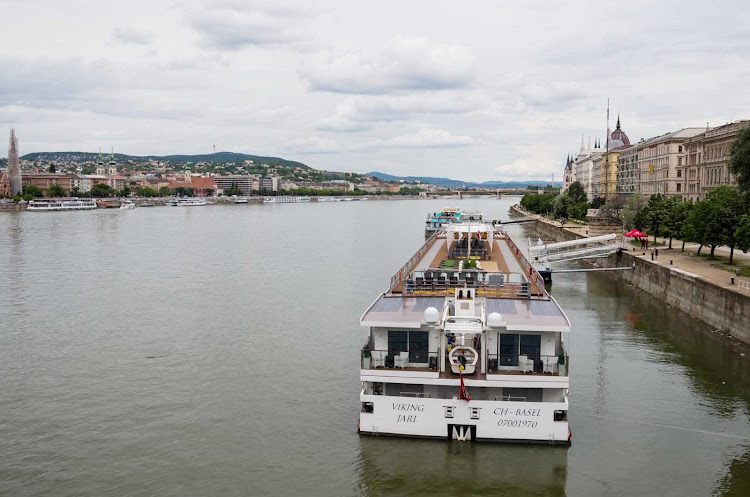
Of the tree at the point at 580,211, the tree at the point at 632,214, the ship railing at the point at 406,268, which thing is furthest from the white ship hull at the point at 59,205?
the ship railing at the point at 406,268

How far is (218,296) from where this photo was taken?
141ft

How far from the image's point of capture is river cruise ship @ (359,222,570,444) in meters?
18.1

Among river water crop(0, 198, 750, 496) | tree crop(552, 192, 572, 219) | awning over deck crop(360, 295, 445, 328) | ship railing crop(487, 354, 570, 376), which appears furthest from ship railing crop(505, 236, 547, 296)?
tree crop(552, 192, 572, 219)

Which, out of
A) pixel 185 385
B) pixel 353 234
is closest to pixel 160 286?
pixel 185 385

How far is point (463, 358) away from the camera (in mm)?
18469

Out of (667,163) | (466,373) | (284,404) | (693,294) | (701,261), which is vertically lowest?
(284,404)

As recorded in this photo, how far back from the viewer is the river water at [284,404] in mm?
17734

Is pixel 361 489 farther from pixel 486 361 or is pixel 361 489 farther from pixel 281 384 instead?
pixel 281 384

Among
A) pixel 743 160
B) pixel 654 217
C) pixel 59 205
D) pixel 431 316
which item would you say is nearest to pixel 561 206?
pixel 654 217

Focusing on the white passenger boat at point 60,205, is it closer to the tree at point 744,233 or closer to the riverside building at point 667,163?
the riverside building at point 667,163

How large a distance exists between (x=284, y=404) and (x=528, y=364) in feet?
27.9

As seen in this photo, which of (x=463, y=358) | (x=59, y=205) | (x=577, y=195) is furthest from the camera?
(x=59, y=205)

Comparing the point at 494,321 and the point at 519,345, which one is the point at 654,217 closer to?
the point at 519,345

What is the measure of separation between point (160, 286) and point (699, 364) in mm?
33236
